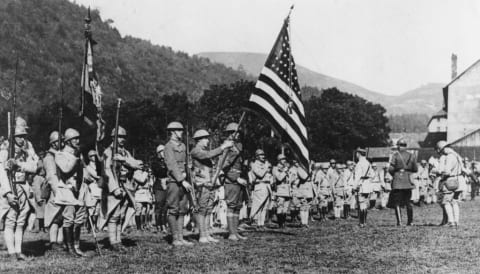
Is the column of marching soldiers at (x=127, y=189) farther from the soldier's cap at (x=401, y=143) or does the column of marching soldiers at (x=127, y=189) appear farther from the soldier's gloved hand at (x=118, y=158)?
the soldier's cap at (x=401, y=143)

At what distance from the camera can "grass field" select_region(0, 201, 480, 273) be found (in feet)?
26.8

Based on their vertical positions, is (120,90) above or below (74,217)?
above

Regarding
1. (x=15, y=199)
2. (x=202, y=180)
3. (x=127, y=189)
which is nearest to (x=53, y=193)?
(x=15, y=199)

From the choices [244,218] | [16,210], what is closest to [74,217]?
[16,210]

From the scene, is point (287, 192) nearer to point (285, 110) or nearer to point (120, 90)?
point (285, 110)

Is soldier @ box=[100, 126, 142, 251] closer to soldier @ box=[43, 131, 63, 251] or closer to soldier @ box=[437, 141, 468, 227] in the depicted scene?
soldier @ box=[43, 131, 63, 251]

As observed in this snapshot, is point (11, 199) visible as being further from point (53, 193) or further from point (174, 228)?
point (174, 228)

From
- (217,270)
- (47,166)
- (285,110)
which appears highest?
(285,110)

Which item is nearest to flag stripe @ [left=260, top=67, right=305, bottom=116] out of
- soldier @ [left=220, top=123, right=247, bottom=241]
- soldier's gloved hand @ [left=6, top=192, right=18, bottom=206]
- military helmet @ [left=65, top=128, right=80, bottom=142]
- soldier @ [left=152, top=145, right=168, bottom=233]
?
soldier @ [left=220, top=123, right=247, bottom=241]

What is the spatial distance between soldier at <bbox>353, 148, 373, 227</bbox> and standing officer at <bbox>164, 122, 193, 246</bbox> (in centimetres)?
592

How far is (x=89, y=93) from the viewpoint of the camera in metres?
11.2

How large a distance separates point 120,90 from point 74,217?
92.0 m

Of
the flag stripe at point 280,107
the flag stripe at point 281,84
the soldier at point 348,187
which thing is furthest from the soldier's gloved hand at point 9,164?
the soldier at point 348,187

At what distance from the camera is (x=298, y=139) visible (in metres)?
11.3
